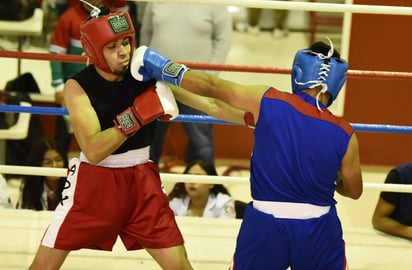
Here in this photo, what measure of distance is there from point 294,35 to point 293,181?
4.82 meters

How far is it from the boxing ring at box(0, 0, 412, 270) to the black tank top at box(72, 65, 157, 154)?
53 cm

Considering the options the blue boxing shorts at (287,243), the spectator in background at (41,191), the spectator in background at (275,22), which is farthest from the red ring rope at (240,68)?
the spectator in background at (275,22)

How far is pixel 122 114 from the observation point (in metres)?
2.60

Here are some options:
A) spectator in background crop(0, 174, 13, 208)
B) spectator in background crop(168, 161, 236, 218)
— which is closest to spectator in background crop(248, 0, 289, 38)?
spectator in background crop(168, 161, 236, 218)

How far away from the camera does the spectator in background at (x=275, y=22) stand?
7.17m

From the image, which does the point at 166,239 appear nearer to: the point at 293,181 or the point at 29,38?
the point at 293,181

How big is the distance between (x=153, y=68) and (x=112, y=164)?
0.34m

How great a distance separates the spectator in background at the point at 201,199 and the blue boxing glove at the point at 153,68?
4.79ft

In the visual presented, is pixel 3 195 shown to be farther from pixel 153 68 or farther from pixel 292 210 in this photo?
pixel 292 210

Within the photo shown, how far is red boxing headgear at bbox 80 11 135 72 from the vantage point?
2.57m

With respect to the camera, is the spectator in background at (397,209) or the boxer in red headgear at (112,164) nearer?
the boxer in red headgear at (112,164)

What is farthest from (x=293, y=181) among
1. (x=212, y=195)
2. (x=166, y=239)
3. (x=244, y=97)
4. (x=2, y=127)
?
(x=2, y=127)

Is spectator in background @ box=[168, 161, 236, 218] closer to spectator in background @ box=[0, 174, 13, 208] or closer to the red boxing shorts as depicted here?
spectator in background @ box=[0, 174, 13, 208]

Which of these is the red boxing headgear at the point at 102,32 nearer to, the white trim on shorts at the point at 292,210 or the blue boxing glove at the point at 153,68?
the blue boxing glove at the point at 153,68
